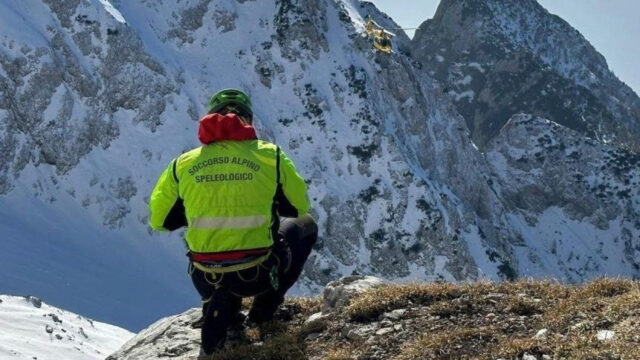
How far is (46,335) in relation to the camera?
98.9 ft

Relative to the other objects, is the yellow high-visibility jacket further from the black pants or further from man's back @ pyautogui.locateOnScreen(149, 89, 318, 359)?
the black pants

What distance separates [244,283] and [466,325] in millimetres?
2250

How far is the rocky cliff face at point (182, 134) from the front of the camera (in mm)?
69750

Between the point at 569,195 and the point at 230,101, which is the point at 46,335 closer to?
the point at 230,101

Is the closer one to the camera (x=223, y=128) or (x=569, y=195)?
→ (x=223, y=128)

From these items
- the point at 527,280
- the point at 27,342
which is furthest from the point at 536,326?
the point at 27,342

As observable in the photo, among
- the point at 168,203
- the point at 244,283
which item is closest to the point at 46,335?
the point at 168,203

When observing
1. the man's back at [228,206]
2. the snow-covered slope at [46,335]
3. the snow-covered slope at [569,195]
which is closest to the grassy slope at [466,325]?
the man's back at [228,206]

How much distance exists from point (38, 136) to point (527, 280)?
252 ft

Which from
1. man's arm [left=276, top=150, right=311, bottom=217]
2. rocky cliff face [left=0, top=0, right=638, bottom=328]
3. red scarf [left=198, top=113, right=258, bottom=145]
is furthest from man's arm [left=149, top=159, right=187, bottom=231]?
rocky cliff face [left=0, top=0, right=638, bottom=328]

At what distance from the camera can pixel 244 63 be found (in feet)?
307

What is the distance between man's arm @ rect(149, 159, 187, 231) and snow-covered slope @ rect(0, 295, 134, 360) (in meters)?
22.4

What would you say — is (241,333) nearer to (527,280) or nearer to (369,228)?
(527,280)

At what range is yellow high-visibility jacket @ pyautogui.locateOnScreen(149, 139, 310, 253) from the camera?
6402mm
